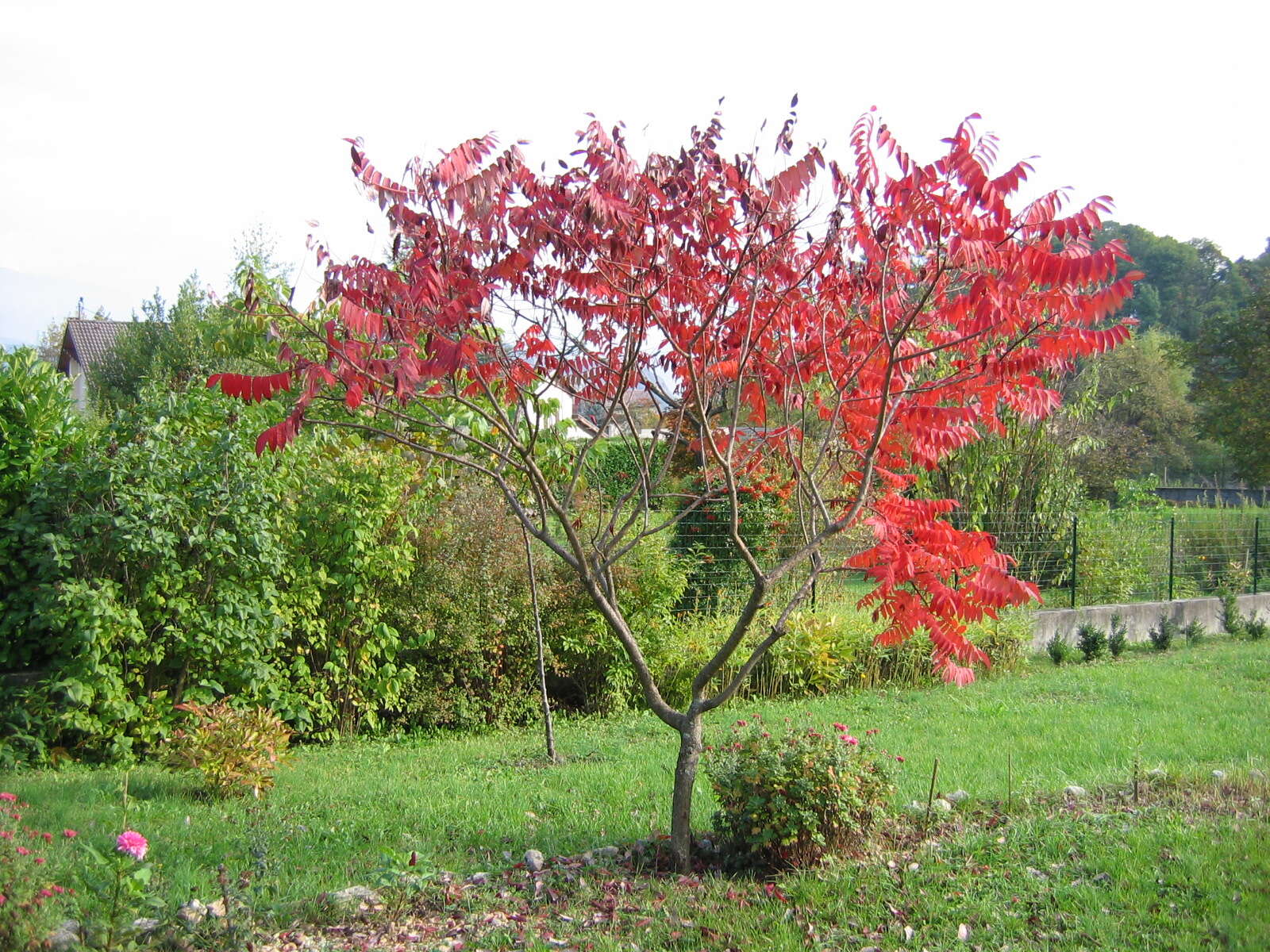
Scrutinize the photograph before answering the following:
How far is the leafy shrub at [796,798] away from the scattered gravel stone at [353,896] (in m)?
1.66

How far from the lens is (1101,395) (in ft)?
122

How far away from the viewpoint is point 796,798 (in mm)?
4402

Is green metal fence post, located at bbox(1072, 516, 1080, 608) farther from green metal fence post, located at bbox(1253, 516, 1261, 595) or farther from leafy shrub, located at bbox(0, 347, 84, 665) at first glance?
leafy shrub, located at bbox(0, 347, 84, 665)

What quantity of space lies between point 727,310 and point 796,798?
2445 mm

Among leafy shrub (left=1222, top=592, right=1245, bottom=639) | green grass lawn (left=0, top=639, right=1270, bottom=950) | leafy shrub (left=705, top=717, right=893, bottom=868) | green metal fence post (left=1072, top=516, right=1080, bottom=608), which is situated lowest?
green grass lawn (left=0, top=639, right=1270, bottom=950)

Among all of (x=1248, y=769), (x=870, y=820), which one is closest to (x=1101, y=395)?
(x=1248, y=769)

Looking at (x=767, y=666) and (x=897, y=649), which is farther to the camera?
(x=897, y=649)

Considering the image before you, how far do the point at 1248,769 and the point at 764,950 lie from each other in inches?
168

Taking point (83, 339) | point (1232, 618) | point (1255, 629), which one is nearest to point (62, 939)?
point (1255, 629)

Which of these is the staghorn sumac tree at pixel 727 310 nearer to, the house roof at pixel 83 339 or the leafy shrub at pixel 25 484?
the leafy shrub at pixel 25 484

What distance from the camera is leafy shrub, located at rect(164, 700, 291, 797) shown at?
554 centimetres

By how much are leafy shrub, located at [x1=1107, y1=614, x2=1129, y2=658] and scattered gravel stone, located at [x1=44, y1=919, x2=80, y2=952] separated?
11.2 metres

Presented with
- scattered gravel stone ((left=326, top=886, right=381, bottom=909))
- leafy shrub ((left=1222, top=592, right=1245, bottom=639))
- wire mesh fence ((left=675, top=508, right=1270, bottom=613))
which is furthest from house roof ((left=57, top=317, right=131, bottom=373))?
scattered gravel stone ((left=326, top=886, right=381, bottom=909))

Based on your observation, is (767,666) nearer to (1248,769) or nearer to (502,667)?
(502,667)
